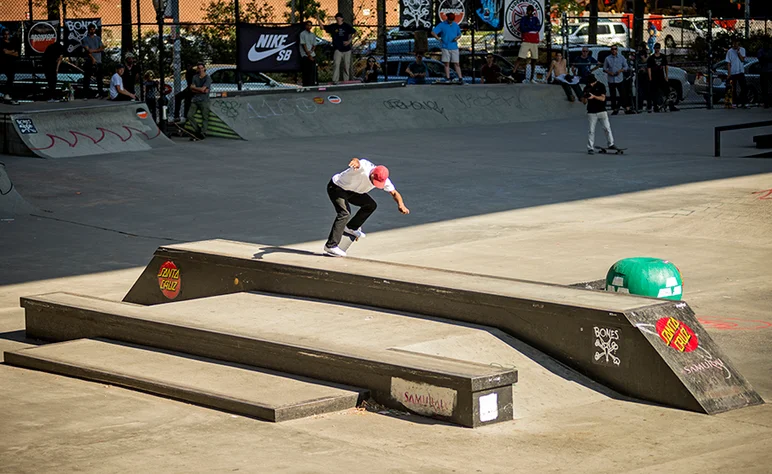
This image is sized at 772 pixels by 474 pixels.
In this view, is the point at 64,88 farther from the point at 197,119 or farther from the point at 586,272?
the point at 586,272

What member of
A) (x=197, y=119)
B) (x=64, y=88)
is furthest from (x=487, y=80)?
(x=64, y=88)

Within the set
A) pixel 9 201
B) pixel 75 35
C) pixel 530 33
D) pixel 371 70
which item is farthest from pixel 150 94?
pixel 530 33

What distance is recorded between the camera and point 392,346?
8000mm

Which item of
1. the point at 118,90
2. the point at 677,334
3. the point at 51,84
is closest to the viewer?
the point at 677,334

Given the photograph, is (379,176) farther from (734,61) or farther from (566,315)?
(734,61)

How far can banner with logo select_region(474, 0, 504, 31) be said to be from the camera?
3109cm

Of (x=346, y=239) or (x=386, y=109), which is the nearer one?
(x=346, y=239)

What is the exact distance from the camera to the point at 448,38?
29.3 m

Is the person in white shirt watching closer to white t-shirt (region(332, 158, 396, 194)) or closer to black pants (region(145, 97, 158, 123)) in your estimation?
black pants (region(145, 97, 158, 123))

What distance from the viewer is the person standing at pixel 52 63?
25.7m

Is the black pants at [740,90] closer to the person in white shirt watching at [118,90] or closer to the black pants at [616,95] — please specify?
the black pants at [616,95]

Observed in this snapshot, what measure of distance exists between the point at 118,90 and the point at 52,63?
7.24ft

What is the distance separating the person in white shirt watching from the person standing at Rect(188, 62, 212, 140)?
1496mm

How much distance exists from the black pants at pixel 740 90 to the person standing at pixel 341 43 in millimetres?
12151
